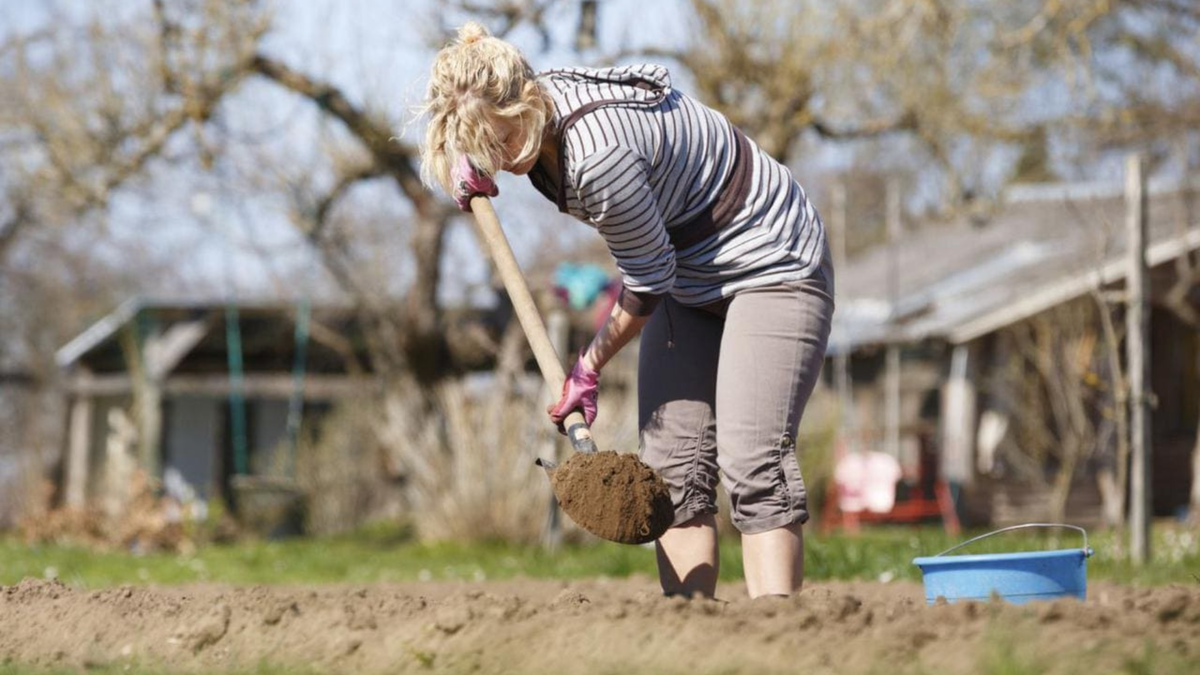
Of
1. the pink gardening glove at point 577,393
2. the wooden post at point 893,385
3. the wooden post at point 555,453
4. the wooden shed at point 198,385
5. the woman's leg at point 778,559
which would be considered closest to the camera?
the woman's leg at point 778,559

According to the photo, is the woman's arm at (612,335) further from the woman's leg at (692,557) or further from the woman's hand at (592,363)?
the woman's leg at (692,557)

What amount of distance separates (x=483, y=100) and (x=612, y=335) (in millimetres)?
735

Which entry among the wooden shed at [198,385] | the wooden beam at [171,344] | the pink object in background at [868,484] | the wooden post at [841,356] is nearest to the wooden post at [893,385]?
the wooden post at [841,356]

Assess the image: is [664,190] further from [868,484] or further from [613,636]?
[868,484]

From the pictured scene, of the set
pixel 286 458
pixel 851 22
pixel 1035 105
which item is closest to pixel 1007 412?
pixel 1035 105

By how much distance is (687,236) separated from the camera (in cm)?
368

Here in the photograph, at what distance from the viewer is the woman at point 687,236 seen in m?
3.38

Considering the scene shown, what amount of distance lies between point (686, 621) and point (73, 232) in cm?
2409

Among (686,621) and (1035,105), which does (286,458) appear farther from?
(686,621)

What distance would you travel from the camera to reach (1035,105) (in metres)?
16.1

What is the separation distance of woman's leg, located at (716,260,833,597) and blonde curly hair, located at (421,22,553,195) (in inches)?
29.1

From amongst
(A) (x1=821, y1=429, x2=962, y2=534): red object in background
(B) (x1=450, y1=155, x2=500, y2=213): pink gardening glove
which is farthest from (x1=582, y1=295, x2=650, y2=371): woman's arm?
(A) (x1=821, y1=429, x2=962, y2=534): red object in background

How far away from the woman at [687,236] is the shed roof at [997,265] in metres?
9.47

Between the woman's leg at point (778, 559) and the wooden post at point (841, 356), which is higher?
the wooden post at point (841, 356)
